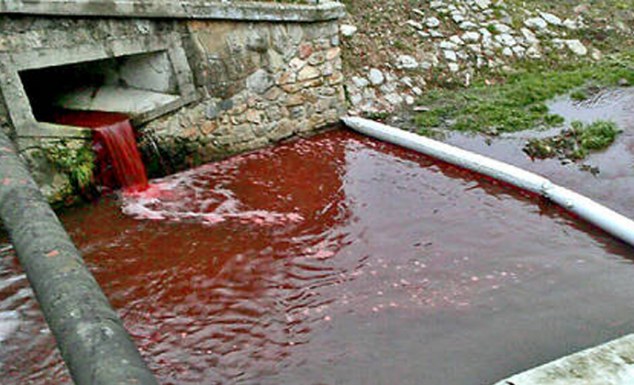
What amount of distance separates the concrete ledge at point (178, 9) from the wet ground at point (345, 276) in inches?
76.6

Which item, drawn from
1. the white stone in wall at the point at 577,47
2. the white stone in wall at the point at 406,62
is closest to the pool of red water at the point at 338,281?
the white stone in wall at the point at 406,62

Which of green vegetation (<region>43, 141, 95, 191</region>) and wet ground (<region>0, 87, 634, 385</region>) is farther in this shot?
green vegetation (<region>43, 141, 95, 191</region>)

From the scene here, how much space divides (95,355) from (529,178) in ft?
17.7

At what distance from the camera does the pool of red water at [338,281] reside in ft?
12.7

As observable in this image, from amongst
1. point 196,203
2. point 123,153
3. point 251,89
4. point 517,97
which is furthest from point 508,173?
point 123,153

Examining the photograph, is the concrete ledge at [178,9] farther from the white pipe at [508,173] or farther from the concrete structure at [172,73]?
the white pipe at [508,173]

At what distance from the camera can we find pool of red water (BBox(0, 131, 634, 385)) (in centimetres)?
387

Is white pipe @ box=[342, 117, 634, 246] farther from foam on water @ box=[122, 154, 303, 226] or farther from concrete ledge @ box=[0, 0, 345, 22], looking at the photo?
foam on water @ box=[122, 154, 303, 226]

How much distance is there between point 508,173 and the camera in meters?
6.31

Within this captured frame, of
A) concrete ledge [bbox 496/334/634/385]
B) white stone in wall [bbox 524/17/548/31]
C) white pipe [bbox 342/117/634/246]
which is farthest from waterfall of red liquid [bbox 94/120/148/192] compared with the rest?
white stone in wall [bbox 524/17/548/31]

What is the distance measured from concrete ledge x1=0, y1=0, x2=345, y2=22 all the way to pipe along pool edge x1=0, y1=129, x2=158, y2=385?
366 centimetres

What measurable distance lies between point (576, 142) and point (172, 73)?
17.3 feet

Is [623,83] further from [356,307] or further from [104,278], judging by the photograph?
[104,278]

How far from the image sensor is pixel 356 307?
14.5 feet
